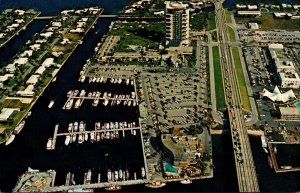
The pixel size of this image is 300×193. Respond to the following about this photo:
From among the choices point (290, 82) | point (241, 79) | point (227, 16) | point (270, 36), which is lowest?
point (290, 82)

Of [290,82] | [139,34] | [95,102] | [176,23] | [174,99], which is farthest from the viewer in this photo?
[139,34]

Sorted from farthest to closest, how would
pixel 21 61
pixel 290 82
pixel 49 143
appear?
pixel 21 61
pixel 290 82
pixel 49 143

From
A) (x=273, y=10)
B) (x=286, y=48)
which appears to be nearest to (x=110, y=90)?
(x=286, y=48)

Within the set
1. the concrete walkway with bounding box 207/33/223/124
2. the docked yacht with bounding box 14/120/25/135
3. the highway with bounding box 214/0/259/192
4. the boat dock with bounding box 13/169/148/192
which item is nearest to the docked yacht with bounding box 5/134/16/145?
the docked yacht with bounding box 14/120/25/135

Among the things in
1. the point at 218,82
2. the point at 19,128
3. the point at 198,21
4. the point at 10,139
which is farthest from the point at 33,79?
the point at 198,21

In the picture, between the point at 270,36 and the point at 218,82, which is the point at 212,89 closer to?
the point at 218,82

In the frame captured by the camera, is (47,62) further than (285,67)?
Yes

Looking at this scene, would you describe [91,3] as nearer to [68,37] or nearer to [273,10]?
[68,37]

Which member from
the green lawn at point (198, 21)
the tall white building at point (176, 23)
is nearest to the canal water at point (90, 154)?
the tall white building at point (176, 23)
